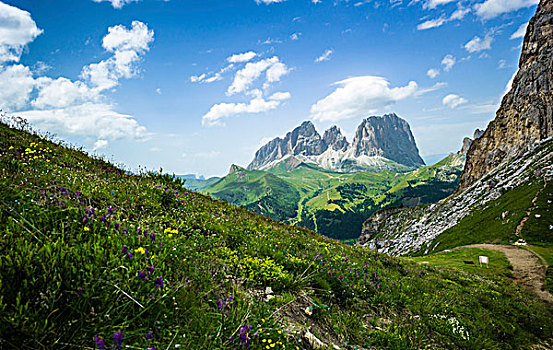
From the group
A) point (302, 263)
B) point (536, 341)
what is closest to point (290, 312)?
point (302, 263)

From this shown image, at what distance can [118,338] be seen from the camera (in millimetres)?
2971

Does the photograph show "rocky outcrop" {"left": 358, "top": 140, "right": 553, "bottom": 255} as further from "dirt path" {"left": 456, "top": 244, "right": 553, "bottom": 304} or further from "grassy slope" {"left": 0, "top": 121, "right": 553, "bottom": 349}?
"grassy slope" {"left": 0, "top": 121, "right": 553, "bottom": 349}

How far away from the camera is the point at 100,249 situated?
155 inches

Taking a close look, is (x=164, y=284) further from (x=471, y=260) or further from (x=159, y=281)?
(x=471, y=260)

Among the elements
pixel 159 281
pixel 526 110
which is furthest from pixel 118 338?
pixel 526 110

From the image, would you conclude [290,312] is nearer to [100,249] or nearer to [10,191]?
[100,249]

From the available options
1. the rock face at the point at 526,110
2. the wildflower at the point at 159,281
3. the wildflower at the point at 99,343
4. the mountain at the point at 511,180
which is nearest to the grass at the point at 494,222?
the mountain at the point at 511,180

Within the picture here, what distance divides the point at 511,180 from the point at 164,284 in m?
179

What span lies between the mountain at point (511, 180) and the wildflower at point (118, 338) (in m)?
111

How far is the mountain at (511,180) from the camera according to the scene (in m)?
98.1

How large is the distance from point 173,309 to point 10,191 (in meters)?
4.28

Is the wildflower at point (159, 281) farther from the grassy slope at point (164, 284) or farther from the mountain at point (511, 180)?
the mountain at point (511, 180)

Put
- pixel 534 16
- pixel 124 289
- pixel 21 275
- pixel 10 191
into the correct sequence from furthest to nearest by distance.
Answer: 1. pixel 534 16
2. pixel 10 191
3. pixel 124 289
4. pixel 21 275

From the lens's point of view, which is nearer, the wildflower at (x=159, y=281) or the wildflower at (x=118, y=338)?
the wildflower at (x=118, y=338)
